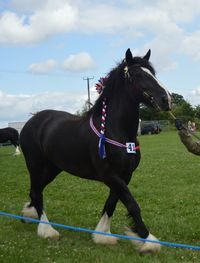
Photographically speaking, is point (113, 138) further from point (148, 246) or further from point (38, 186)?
point (38, 186)

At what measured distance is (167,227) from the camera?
724 centimetres

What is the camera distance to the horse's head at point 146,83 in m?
5.59

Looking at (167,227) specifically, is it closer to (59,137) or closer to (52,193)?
(59,137)

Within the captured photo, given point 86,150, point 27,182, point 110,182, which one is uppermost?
point 86,150

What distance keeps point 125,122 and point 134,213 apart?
4.20ft

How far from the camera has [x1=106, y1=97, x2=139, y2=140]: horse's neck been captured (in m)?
6.11

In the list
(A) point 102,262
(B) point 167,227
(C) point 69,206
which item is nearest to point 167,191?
(C) point 69,206

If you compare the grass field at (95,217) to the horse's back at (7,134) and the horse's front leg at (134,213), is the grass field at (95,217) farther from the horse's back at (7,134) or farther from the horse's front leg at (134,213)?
the horse's back at (7,134)

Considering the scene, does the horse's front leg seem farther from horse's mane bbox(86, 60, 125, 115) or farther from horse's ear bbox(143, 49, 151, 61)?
horse's ear bbox(143, 49, 151, 61)

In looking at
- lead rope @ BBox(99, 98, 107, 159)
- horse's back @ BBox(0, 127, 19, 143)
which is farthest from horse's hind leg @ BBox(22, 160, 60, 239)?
horse's back @ BBox(0, 127, 19, 143)

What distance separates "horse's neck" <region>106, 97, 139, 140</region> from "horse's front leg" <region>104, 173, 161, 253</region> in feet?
1.97

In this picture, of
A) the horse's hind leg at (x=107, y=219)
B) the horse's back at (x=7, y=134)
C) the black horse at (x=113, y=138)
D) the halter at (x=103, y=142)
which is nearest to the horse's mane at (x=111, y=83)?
the black horse at (x=113, y=138)

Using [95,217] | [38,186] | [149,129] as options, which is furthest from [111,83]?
[149,129]

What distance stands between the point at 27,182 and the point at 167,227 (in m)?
6.98
